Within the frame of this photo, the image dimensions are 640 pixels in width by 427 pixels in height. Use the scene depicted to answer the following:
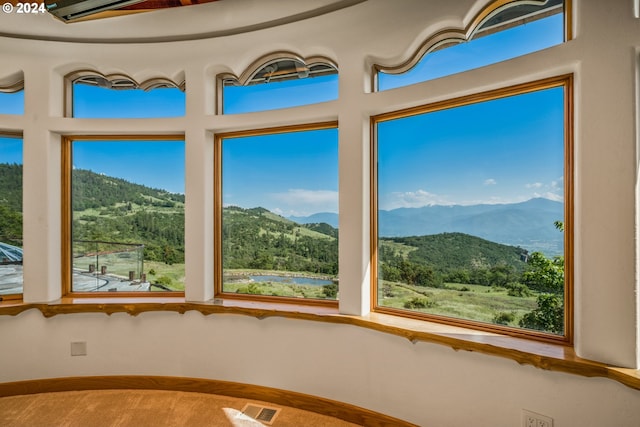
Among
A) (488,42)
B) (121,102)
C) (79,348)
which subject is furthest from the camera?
(121,102)

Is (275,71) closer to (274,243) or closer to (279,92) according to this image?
(279,92)

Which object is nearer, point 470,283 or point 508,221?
point 508,221

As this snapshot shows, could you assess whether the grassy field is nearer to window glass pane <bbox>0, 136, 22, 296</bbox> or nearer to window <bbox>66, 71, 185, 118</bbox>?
window <bbox>66, 71, 185, 118</bbox>

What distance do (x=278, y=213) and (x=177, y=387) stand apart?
1.52m

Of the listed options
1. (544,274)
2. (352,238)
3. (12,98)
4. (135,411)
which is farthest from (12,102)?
(544,274)

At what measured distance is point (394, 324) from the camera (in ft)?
7.34

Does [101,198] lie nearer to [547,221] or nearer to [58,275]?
[58,275]

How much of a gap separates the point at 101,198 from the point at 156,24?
4.77 feet

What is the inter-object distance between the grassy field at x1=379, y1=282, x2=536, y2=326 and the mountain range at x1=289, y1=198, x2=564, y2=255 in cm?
30

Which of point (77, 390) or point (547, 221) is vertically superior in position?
point (547, 221)

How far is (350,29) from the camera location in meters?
2.41

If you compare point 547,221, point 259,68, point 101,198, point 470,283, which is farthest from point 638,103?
point 101,198

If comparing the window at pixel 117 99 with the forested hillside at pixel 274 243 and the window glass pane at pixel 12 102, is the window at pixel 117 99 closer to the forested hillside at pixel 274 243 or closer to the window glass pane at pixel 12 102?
the window glass pane at pixel 12 102

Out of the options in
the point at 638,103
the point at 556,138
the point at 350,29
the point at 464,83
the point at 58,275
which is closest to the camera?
the point at 638,103
